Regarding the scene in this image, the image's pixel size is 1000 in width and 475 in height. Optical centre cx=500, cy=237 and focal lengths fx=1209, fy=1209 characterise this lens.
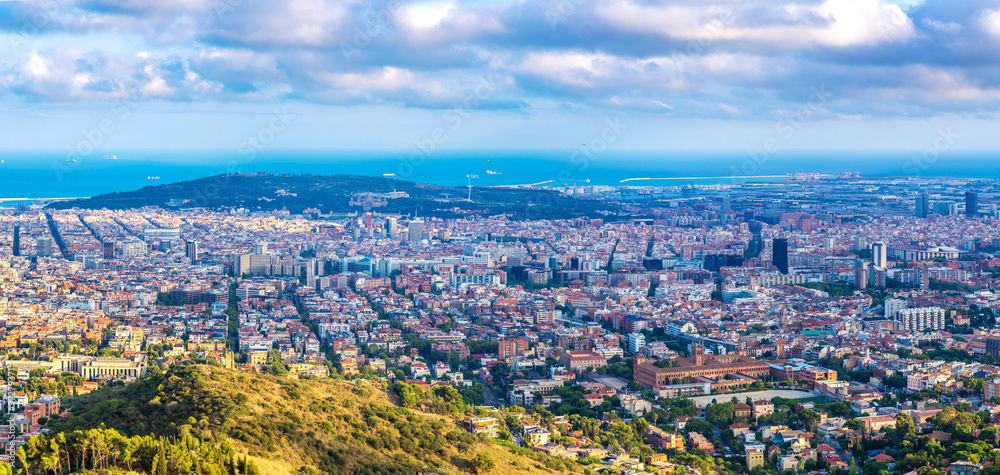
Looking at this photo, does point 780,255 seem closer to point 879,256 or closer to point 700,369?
point 879,256

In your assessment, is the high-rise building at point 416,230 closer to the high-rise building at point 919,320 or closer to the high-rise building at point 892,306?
the high-rise building at point 892,306

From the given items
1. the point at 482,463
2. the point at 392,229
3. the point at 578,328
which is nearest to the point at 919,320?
the point at 578,328

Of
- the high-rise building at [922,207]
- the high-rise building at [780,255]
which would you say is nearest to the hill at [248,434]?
the high-rise building at [780,255]

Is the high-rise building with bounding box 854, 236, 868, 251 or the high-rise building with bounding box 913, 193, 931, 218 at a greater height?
the high-rise building with bounding box 913, 193, 931, 218

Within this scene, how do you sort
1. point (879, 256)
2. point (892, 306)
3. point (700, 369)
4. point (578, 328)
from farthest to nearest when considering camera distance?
point (879, 256) < point (892, 306) < point (578, 328) < point (700, 369)

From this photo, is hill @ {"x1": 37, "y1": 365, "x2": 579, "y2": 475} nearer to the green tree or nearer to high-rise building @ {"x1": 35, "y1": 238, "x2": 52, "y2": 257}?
the green tree

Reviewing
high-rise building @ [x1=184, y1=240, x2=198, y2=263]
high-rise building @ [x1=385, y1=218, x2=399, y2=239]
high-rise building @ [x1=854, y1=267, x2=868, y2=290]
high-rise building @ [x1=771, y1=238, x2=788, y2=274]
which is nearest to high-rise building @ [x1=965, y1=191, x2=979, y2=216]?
high-rise building @ [x1=771, y1=238, x2=788, y2=274]

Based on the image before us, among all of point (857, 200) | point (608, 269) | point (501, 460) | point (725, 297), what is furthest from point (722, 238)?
point (501, 460)

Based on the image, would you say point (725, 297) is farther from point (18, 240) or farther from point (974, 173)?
point (974, 173)
